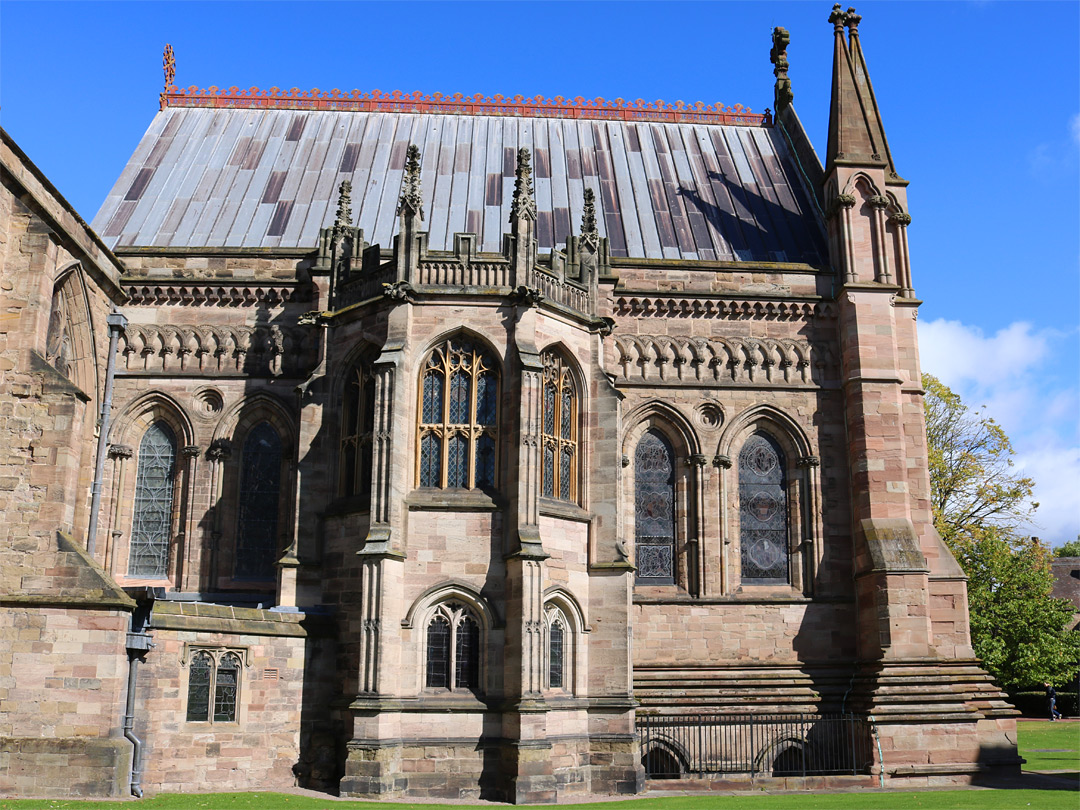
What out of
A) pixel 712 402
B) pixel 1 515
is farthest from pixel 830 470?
pixel 1 515

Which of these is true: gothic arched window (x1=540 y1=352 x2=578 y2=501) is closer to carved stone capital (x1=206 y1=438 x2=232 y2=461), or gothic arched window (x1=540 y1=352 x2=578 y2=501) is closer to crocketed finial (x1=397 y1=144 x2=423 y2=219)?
crocketed finial (x1=397 y1=144 x2=423 y2=219)

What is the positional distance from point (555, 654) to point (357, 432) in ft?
19.5

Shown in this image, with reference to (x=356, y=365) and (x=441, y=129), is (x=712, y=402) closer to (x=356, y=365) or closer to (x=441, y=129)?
(x=356, y=365)

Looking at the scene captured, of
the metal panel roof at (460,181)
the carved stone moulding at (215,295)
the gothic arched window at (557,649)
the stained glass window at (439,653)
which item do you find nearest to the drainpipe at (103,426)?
the carved stone moulding at (215,295)

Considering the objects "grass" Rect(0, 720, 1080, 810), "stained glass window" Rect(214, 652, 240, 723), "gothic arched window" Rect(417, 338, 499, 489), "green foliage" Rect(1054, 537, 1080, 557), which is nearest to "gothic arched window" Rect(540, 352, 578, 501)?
"gothic arched window" Rect(417, 338, 499, 489)

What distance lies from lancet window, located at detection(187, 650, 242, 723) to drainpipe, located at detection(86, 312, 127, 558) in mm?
5169

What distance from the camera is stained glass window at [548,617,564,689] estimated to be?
19609mm

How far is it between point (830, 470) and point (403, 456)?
34.5 feet

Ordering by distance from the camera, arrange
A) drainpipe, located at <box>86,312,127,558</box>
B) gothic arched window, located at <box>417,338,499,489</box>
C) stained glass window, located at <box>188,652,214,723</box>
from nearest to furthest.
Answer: stained glass window, located at <box>188,652,214,723</box> < gothic arched window, located at <box>417,338,499,489</box> < drainpipe, located at <box>86,312,127,558</box>

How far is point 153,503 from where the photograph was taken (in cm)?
2370

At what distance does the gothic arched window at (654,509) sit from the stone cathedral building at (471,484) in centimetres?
7

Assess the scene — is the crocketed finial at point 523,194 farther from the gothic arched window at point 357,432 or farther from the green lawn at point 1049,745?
the green lawn at point 1049,745

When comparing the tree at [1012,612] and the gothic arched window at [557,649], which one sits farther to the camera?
the tree at [1012,612]

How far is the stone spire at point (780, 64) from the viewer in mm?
32375
